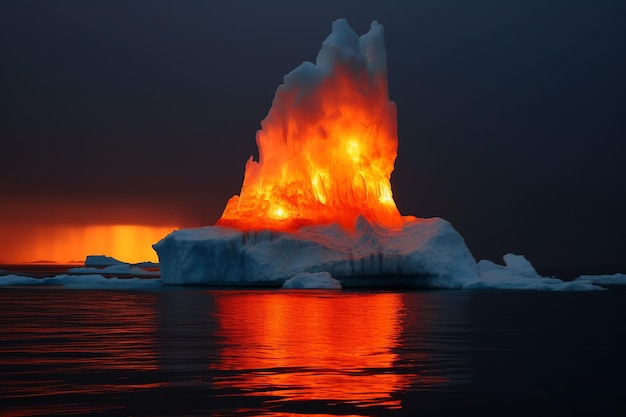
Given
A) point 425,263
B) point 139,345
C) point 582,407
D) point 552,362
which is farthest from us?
point 425,263

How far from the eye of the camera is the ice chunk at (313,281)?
4219cm

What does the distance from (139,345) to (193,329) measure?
3.95m

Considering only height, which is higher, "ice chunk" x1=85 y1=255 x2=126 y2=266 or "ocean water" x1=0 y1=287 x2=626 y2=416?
"ice chunk" x1=85 y1=255 x2=126 y2=266

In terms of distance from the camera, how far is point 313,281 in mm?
42219

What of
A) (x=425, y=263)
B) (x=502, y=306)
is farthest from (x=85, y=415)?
(x=425, y=263)

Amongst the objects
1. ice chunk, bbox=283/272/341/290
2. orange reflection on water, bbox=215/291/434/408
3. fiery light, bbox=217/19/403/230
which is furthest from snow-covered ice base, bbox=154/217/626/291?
orange reflection on water, bbox=215/291/434/408

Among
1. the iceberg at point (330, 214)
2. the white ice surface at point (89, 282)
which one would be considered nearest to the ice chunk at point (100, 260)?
the white ice surface at point (89, 282)

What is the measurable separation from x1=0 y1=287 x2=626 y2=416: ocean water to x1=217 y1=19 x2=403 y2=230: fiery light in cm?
1863

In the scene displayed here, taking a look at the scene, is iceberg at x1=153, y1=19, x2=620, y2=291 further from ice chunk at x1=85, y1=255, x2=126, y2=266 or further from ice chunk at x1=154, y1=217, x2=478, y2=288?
ice chunk at x1=85, y1=255, x2=126, y2=266

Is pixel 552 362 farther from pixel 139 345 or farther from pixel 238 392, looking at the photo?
pixel 139 345

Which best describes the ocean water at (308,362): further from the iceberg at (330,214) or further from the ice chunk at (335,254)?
the iceberg at (330,214)

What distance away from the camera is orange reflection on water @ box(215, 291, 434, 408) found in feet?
38.7

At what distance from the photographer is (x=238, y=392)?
37.6ft

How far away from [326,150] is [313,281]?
29.2ft
